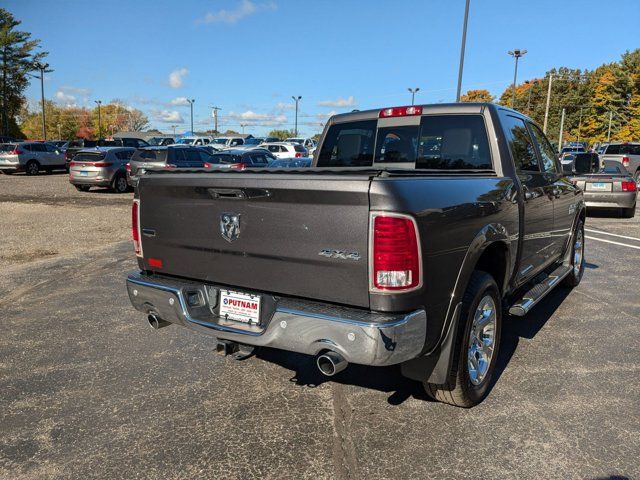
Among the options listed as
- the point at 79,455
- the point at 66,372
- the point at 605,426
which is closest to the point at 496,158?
the point at 605,426

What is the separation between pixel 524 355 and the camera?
418 centimetres

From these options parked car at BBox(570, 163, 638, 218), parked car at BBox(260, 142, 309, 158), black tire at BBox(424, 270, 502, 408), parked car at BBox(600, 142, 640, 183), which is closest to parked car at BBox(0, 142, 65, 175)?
parked car at BBox(260, 142, 309, 158)

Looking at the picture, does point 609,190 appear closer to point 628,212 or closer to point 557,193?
point 628,212

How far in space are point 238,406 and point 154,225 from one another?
4.37 feet

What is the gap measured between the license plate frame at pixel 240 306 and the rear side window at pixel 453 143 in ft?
6.82

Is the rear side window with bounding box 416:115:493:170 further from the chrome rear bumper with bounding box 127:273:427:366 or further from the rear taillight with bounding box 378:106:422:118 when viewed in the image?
the chrome rear bumper with bounding box 127:273:427:366

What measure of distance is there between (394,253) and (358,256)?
0.60ft

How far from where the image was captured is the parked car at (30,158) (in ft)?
85.4

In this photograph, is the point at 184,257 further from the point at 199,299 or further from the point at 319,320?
the point at 319,320

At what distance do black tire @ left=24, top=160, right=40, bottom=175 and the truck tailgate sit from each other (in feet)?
90.5

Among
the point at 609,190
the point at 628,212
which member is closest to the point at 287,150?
the point at 609,190

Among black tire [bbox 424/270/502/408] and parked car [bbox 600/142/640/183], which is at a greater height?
parked car [bbox 600/142/640/183]

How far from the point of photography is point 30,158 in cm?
2670

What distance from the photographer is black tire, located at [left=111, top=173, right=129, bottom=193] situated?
18969 millimetres
